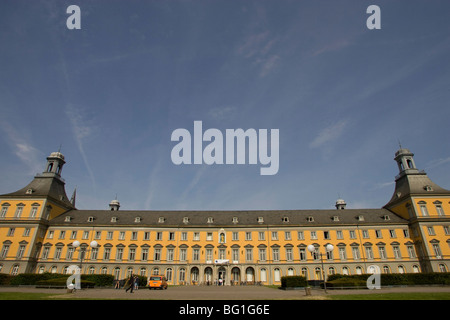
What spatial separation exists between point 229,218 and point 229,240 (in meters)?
4.90

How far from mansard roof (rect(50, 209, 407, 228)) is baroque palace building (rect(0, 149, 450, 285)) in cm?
20

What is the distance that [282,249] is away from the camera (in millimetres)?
51219

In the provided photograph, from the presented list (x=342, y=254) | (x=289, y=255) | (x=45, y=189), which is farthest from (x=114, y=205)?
(x=342, y=254)

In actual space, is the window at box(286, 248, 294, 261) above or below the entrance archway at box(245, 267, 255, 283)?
above

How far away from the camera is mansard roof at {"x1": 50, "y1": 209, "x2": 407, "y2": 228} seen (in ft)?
174

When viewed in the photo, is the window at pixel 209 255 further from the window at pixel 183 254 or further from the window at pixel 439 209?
the window at pixel 439 209

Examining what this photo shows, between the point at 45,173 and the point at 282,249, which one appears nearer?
the point at 282,249

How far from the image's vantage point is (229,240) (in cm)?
5209

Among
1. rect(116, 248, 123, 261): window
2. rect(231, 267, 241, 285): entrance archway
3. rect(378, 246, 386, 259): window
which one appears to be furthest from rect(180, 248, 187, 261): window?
rect(378, 246, 386, 259): window

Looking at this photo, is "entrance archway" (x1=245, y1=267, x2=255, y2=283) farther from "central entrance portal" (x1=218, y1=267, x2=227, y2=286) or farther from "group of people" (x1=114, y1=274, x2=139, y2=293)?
"group of people" (x1=114, y1=274, x2=139, y2=293)

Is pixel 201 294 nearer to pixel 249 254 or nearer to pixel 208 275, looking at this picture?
pixel 208 275
